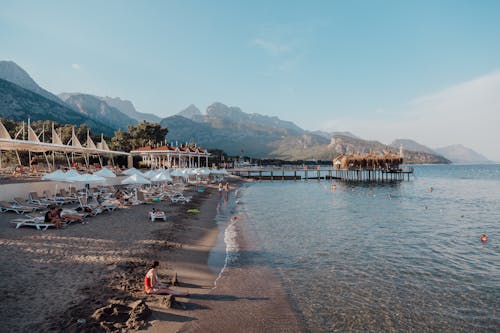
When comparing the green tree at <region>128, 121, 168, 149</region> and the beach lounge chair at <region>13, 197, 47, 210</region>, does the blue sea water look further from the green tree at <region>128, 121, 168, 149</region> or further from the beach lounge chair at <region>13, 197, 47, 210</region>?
the green tree at <region>128, 121, 168, 149</region>

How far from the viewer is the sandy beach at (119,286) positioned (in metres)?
5.80

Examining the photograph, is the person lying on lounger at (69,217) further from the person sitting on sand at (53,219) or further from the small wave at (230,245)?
the small wave at (230,245)

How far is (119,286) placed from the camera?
7.29m

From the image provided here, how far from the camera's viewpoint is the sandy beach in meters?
5.80

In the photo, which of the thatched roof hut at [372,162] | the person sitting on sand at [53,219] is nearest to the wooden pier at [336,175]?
the thatched roof hut at [372,162]

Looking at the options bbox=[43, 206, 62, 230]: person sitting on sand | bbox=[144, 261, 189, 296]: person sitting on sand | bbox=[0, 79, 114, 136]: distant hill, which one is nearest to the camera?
bbox=[144, 261, 189, 296]: person sitting on sand

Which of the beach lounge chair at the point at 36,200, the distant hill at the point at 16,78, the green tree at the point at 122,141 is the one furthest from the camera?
the distant hill at the point at 16,78

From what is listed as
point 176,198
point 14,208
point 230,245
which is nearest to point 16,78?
point 176,198

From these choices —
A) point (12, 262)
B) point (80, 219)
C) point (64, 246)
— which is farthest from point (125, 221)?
point (12, 262)

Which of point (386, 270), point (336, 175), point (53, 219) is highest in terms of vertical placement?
point (53, 219)

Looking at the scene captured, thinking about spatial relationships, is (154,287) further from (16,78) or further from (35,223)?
(16,78)

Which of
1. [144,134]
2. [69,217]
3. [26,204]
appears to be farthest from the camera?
[144,134]

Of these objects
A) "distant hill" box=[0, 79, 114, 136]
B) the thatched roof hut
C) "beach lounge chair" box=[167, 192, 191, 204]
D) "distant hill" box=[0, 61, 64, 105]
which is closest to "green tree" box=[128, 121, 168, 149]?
"beach lounge chair" box=[167, 192, 191, 204]

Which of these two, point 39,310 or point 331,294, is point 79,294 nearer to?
point 39,310
